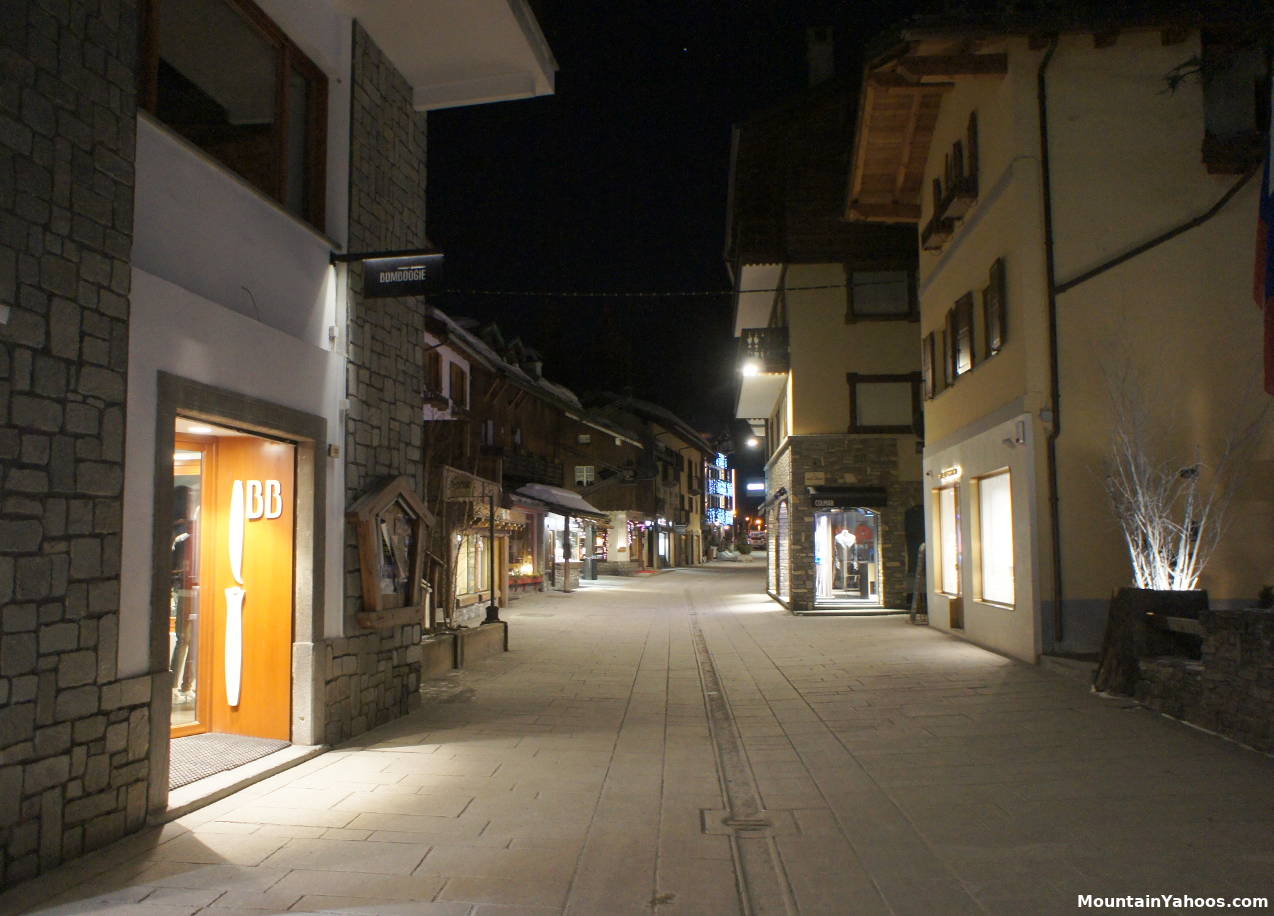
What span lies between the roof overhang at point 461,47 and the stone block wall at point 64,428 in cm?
331

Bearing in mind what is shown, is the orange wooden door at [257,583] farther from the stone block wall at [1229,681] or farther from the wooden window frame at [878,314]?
the wooden window frame at [878,314]

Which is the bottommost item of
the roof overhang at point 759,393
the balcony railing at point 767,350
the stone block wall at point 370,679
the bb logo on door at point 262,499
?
the stone block wall at point 370,679

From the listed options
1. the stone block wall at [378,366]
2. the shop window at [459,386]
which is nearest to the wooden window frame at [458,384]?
the shop window at [459,386]

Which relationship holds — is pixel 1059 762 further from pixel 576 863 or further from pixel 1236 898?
pixel 576 863

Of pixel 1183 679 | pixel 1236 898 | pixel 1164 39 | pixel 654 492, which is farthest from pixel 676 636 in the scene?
pixel 654 492

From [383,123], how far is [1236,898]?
8461 millimetres

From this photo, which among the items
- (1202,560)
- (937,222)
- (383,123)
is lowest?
(1202,560)

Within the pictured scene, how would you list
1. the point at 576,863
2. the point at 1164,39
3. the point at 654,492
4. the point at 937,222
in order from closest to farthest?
the point at 576,863 < the point at 1164,39 < the point at 937,222 < the point at 654,492

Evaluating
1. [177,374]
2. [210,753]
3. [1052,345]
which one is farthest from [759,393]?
[177,374]

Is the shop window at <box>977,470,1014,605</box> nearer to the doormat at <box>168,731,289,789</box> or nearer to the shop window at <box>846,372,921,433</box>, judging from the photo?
the shop window at <box>846,372,921,433</box>

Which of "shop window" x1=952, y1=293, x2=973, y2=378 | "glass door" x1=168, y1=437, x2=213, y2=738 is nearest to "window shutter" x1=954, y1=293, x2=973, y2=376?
"shop window" x1=952, y1=293, x2=973, y2=378

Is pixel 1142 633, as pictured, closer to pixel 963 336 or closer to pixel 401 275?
pixel 963 336

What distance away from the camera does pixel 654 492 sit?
4806 centimetres

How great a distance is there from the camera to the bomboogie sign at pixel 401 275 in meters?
7.53
